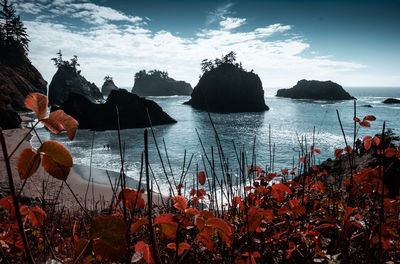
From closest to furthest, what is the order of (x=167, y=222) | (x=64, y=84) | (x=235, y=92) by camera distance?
(x=167, y=222)
(x=235, y=92)
(x=64, y=84)

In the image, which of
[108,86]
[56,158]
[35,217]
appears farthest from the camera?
[108,86]

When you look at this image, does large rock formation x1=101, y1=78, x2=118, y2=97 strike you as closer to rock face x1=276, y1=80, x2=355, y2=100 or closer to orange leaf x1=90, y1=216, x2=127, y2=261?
rock face x1=276, y1=80, x2=355, y2=100

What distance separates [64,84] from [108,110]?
36.0 m

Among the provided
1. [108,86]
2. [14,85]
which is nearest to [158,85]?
[108,86]

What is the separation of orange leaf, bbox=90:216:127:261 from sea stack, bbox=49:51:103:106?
59472mm

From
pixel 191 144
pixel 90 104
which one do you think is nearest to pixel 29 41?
pixel 90 104

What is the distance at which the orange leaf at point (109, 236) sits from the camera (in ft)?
1.80

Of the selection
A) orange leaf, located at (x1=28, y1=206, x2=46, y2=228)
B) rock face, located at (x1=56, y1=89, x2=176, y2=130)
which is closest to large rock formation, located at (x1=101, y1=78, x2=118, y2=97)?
rock face, located at (x1=56, y1=89, x2=176, y2=130)

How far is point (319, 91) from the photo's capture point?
3081 inches

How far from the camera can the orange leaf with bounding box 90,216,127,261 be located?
0.55m

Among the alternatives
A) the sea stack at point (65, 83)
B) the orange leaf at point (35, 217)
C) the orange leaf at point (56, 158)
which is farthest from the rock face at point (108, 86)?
the orange leaf at point (56, 158)

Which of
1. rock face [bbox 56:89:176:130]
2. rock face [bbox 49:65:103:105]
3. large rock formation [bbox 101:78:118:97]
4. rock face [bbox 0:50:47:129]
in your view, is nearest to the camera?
rock face [bbox 0:50:47:129]

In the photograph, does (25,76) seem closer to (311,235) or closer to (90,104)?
(90,104)

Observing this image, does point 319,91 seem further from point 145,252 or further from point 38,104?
point 38,104
